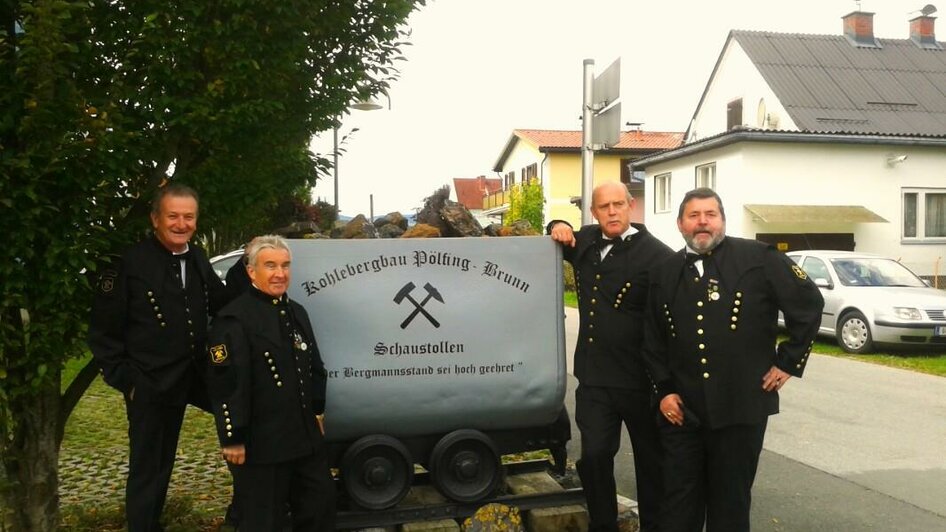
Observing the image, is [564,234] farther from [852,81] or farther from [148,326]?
[852,81]

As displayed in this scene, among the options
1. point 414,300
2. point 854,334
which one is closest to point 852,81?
point 854,334

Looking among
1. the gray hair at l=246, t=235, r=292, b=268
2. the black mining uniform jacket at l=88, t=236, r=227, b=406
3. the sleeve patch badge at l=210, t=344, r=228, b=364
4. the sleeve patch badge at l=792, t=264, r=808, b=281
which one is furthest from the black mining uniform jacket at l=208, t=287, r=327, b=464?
the sleeve patch badge at l=792, t=264, r=808, b=281

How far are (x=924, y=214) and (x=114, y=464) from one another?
21.3 m

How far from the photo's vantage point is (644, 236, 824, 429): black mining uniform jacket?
3762 mm

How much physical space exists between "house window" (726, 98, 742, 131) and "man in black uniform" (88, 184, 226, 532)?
27.0 m

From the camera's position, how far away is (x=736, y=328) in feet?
12.4

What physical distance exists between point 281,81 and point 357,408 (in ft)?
5.56

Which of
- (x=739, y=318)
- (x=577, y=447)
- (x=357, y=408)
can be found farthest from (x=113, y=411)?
(x=739, y=318)

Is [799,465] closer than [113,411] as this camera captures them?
Yes

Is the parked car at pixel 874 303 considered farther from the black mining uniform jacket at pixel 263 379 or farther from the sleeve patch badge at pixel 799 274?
the black mining uniform jacket at pixel 263 379

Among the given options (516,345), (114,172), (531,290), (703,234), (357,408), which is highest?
(114,172)

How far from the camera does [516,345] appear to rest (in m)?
4.51

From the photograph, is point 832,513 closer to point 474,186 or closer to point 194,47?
point 194,47

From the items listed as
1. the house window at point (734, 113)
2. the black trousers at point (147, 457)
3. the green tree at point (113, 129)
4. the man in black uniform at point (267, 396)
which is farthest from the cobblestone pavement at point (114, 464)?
the house window at point (734, 113)
